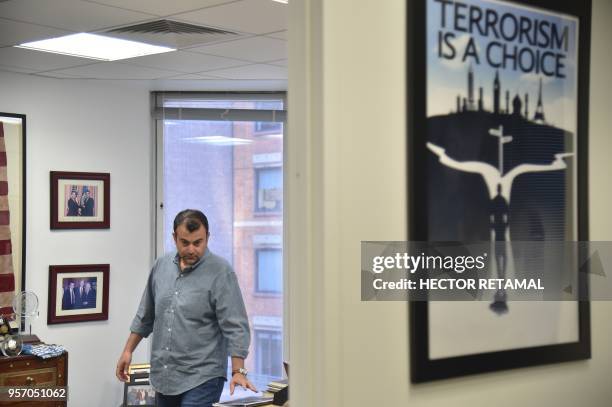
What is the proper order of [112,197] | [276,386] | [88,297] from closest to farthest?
1. [276,386]
2. [88,297]
3. [112,197]

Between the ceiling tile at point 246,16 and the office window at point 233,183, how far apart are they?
2150 mm

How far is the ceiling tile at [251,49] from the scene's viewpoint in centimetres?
476

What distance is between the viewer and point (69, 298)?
5.98 m

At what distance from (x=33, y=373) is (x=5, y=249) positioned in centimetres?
90

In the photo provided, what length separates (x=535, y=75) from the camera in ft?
7.59

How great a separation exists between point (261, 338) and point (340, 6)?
4950 mm

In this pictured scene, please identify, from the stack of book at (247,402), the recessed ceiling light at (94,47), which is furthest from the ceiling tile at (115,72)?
the stack of book at (247,402)

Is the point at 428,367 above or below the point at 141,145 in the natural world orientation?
below

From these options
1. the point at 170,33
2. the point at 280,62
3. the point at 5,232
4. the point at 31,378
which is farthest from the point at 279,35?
the point at 31,378

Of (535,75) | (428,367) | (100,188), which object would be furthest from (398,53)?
(100,188)

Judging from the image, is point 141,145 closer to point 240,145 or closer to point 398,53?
point 240,145

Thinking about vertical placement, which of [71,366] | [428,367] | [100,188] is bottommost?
[71,366]

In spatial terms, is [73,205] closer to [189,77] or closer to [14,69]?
[14,69]

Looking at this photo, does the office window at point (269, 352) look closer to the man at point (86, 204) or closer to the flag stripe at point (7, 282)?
the man at point (86, 204)
